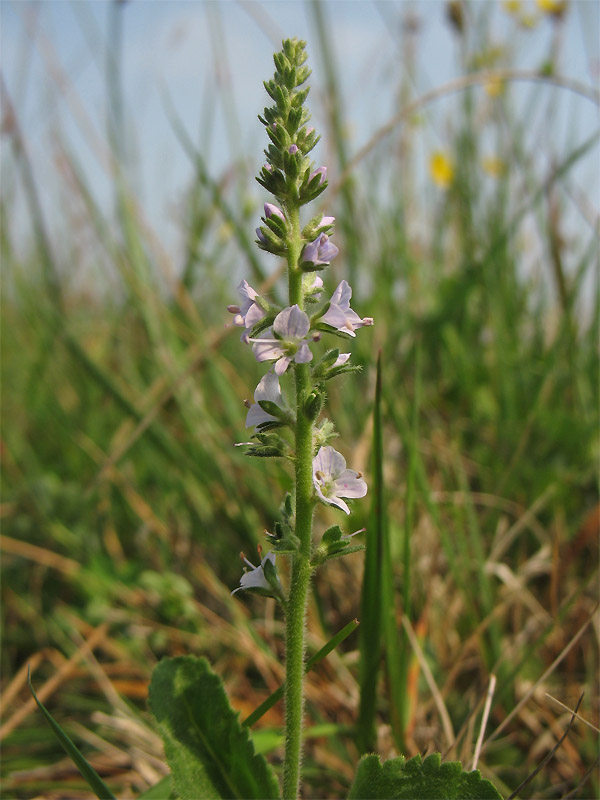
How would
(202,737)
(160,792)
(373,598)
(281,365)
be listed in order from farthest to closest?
(373,598), (160,792), (202,737), (281,365)

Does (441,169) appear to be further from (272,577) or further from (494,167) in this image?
(272,577)

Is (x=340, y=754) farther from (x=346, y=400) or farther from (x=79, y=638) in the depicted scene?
(x=346, y=400)

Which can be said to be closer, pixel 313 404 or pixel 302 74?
pixel 313 404

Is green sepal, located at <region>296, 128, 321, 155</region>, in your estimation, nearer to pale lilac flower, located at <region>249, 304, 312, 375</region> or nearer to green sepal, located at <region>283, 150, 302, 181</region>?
green sepal, located at <region>283, 150, 302, 181</region>

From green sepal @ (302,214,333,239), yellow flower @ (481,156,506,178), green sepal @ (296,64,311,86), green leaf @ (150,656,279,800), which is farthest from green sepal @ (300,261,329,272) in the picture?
yellow flower @ (481,156,506,178)

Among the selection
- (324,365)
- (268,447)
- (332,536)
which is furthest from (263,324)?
(332,536)

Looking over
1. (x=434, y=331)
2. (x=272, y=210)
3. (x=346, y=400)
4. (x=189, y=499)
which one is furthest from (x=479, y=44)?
(x=272, y=210)

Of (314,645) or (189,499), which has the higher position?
(189,499)
